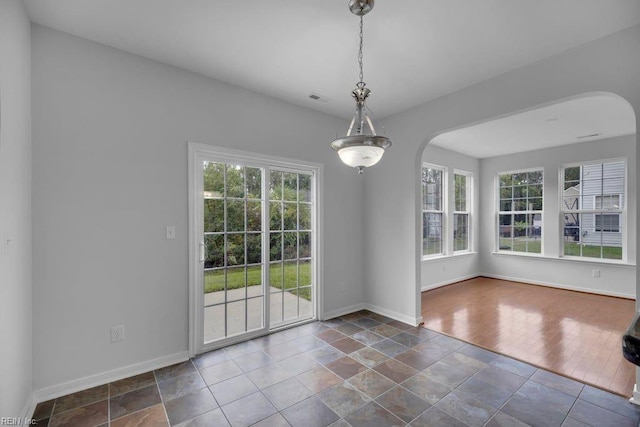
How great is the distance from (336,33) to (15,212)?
254 centimetres

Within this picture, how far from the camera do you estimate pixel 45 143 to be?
2.22 m

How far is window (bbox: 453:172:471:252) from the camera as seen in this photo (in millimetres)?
6406

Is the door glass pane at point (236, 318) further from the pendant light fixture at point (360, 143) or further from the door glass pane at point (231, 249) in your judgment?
the pendant light fixture at point (360, 143)

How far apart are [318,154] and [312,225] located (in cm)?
96

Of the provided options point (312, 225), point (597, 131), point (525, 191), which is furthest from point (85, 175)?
point (525, 191)

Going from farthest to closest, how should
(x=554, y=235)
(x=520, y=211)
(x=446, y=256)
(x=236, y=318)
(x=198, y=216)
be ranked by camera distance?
(x=520, y=211)
(x=446, y=256)
(x=554, y=235)
(x=236, y=318)
(x=198, y=216)

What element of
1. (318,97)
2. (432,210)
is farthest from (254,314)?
(432,210)

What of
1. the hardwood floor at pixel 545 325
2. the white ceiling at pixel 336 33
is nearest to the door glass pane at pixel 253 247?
the white ceiling at pixel 336 33

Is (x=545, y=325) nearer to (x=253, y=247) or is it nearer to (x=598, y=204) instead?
(x=598, y=204)

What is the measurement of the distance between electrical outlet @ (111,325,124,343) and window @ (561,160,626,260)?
24.1 feet

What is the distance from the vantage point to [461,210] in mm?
6602

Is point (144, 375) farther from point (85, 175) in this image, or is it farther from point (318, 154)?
point (318, 154)

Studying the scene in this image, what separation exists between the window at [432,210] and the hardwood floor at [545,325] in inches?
34.0

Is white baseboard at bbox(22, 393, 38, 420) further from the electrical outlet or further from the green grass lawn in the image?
the green grass lawn
